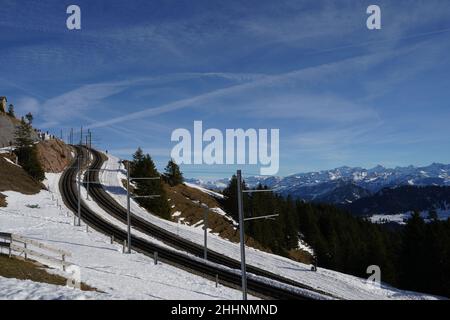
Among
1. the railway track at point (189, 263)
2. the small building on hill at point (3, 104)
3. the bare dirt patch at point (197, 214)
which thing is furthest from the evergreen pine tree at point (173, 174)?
the small building on hill at point (3, 104)

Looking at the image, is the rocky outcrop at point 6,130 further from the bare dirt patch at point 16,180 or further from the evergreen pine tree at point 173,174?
the evergreen pine tree at point 173,174

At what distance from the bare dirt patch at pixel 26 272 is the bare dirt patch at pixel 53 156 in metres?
76.4

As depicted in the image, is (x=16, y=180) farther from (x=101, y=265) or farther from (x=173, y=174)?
(x=101, y=265)

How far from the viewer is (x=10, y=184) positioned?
69750 millimetres

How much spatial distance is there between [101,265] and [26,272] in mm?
11727

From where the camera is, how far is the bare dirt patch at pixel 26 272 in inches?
803

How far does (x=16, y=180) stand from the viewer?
73.0m

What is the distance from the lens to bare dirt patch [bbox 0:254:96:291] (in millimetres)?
20391

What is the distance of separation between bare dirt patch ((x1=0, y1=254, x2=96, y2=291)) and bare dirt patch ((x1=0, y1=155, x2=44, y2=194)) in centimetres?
4800

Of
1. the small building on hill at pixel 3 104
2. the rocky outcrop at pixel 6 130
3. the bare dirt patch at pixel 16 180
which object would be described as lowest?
the bare dirt patch at pixel 16 180

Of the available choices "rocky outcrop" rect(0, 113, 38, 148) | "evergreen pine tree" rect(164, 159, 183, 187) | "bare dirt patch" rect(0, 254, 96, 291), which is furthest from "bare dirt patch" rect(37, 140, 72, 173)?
"bare dirt patch" rect(0, 254, 96, 291)
